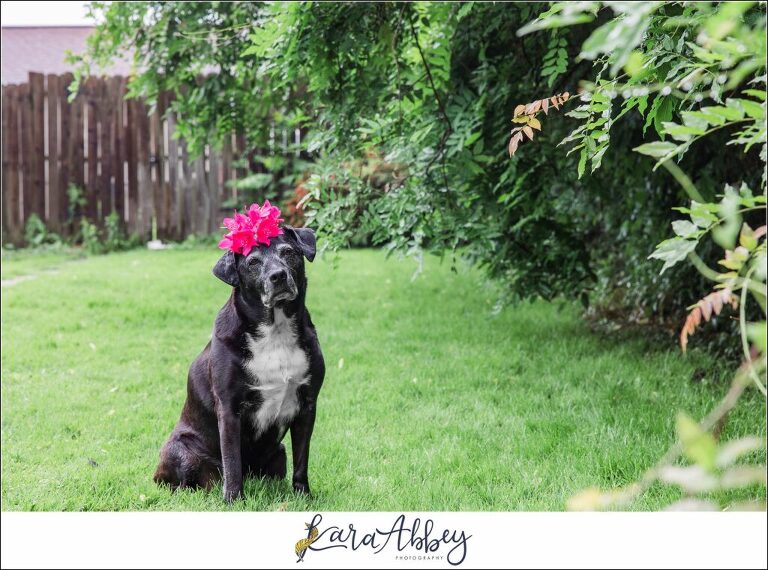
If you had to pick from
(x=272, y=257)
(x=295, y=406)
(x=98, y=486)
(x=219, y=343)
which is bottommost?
(x=98, y=486)

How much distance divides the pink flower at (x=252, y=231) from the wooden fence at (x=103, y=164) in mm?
8745

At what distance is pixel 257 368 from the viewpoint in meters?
2.83

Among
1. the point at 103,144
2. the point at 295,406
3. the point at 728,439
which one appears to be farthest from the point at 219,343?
the point at 103,144

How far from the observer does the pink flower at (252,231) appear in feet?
8.48

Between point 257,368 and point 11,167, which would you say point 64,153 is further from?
point 257,368

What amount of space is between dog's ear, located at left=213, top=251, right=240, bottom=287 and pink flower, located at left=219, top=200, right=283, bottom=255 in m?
0.05

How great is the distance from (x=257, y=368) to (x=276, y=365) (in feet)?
0.23

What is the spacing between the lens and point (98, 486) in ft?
11.1

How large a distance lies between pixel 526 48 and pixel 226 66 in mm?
2237

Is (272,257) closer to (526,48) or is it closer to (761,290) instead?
(761,290)

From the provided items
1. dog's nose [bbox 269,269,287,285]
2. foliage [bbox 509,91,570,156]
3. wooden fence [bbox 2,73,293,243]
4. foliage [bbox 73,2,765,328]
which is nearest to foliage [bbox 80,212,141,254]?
wooden fence [bbox 2,73,293,243]

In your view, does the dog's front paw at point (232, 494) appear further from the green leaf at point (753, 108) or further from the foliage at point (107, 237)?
the foliage at point (107, 237)

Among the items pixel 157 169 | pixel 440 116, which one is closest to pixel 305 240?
pixel 440 116

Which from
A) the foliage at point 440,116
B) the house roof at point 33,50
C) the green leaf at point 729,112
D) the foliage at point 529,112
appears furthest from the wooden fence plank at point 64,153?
the green leaf at point 729,112
